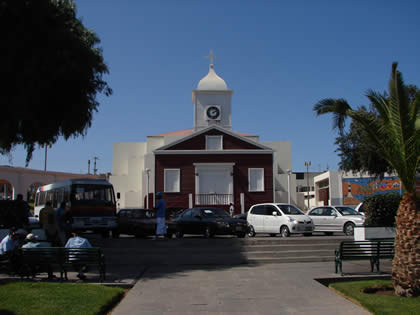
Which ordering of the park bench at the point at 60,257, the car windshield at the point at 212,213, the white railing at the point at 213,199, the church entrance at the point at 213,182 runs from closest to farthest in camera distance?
the park bench at the point at 60,257
the car windshield at the point at 212,213
the white railing at the point at 213,199
the church entrance at the point at 213,182

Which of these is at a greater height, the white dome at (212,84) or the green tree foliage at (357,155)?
the white dome at (212,84)

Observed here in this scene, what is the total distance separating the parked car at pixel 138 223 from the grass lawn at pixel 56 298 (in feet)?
31.9

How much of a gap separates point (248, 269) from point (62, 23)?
10.0 meters

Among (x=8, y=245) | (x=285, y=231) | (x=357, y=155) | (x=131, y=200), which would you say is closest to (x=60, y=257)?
(x=8, y=245)

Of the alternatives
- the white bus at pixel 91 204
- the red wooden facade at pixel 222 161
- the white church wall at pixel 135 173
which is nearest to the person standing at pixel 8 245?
the white bus at pixel 91 204

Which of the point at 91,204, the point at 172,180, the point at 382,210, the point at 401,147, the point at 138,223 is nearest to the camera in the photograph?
the point at 401,147

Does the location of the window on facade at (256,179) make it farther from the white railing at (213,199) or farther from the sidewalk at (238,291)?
the sidewalk at (238,291)

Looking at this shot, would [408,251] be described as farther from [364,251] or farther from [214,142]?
[214,142]

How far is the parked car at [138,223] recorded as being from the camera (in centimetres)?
1895

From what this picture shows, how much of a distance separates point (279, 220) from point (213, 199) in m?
15.7

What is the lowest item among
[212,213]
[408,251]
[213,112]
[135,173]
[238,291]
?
[238,291]

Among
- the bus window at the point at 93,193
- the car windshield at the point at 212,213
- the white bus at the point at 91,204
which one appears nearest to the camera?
the car windshield at the point at 212,213

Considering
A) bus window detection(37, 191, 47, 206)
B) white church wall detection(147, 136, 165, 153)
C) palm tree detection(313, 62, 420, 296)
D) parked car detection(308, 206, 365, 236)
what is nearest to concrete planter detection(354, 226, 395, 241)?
palm tree detection(313, 62, 420, 296)

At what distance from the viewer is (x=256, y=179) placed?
35.4 m
